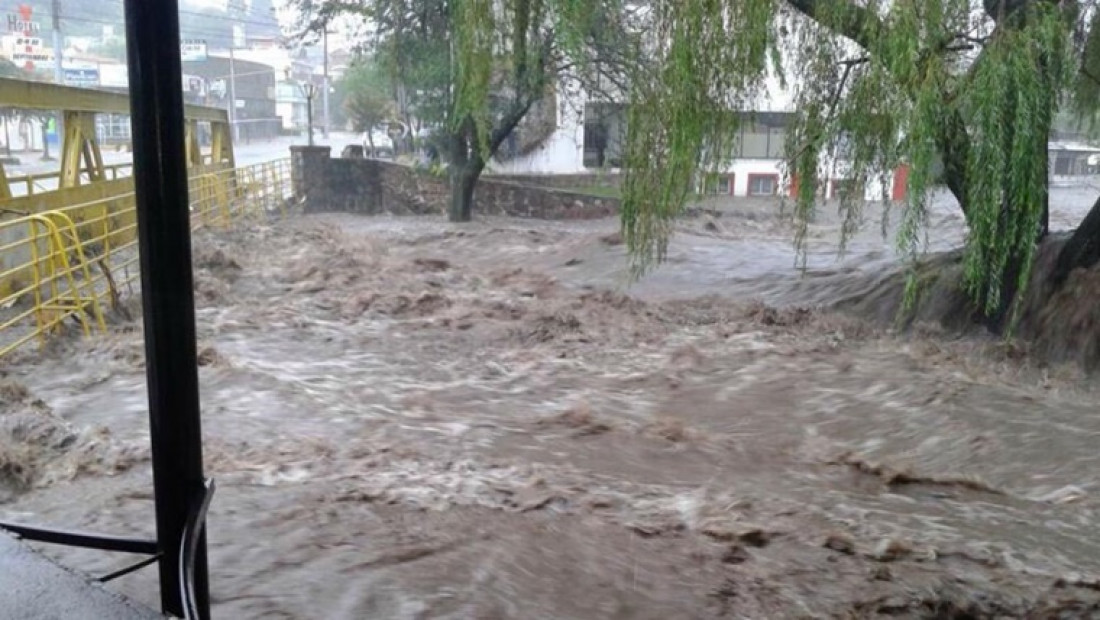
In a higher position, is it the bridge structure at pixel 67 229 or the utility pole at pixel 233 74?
the utility pole at pixel 233 74

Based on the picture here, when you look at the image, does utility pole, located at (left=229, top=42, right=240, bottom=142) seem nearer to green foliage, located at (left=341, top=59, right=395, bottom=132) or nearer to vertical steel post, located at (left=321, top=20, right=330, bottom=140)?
vertical steel post, located at (left=321, top=20, right=330, bottom=140)

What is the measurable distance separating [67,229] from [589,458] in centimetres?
519

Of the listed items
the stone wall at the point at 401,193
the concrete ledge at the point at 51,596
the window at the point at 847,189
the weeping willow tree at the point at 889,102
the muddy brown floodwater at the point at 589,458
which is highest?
the weeping willow tree at the point at 889,102

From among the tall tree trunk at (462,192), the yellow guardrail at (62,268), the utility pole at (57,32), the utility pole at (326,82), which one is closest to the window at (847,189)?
the yellow guardrail at (62,268)

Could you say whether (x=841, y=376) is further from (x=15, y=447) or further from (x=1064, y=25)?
(x=15, y=447)

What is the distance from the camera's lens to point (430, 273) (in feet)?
51.4

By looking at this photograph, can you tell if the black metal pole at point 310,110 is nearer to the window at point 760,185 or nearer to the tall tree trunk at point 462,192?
the tall tree trunk at point 462,192

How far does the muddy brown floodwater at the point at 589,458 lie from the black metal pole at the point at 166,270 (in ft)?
2.97

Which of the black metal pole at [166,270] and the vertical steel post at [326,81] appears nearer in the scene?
the black metal pole at [166,270]

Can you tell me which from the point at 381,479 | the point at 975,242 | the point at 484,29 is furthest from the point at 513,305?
the point at 381,479

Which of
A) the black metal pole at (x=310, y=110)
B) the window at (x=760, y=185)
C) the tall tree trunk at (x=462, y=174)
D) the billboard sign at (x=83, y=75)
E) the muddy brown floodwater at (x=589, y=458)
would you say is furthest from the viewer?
the tall tree trunk at (x=462, y=174)

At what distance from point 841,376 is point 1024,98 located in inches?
118

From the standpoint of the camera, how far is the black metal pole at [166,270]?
6.86 ft

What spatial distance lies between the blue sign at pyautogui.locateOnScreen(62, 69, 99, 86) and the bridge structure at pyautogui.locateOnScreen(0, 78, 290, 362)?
28cm
